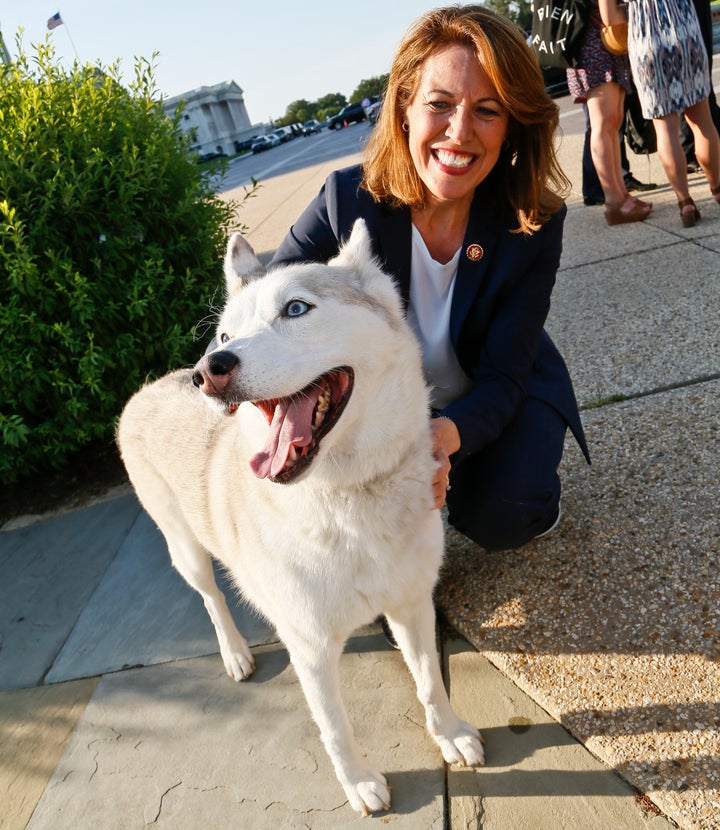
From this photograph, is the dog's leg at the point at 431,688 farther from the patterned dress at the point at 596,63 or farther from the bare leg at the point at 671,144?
the patterned dress at the point at 596,63

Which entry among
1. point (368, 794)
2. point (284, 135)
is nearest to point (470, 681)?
point (368, 794)

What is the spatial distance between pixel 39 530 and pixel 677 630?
11.6 ft

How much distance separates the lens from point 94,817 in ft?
7.32

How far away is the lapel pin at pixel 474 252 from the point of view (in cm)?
272

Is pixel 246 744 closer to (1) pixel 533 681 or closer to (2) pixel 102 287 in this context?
(1) pixel 533 681

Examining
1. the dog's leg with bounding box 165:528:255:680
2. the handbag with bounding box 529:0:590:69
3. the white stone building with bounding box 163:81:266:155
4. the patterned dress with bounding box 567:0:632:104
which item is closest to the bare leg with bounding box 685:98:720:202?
the patterned dress with bounding box 567:0:632:104

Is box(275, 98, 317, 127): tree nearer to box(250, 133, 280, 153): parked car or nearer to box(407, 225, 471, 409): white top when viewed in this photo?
box(250, 133, 280, 153): parked car

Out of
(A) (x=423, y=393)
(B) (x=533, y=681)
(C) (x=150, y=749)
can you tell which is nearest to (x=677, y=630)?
(B) (x=533, y=681)

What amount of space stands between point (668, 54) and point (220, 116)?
11344 cm

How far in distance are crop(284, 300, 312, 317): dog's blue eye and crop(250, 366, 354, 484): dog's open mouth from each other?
19cm

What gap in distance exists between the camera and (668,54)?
498cm

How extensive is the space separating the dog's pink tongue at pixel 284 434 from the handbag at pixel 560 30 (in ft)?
16.3

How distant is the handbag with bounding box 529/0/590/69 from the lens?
5.43 metres

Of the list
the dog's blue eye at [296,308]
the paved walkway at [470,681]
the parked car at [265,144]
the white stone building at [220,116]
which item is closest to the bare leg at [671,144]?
the paved walkway at [470,681]
